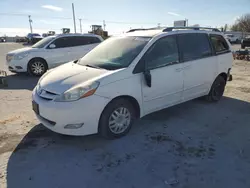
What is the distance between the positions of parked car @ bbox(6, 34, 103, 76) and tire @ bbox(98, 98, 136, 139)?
6607 millimetres

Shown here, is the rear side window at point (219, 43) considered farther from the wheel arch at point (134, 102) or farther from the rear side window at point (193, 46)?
the wheel arch at point (134, 102)

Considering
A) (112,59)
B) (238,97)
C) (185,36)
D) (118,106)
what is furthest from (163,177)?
(238,97)

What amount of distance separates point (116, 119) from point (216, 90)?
3.04 metres

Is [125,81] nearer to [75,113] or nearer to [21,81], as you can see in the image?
[75,113]

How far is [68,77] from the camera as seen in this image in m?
3.82

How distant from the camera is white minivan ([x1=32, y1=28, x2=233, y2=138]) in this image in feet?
11.4

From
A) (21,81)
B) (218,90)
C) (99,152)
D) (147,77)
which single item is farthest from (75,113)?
(21,81)

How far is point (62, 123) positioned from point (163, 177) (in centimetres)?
158

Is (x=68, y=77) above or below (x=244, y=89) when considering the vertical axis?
above

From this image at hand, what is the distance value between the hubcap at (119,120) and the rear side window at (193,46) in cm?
164

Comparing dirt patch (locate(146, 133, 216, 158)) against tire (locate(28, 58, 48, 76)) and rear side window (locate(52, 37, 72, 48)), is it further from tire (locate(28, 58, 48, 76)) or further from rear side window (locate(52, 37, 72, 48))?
rear side window (locate(52, 37, 72, 48))

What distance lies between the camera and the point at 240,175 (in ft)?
9.71

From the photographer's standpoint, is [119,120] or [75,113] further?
[119,120]

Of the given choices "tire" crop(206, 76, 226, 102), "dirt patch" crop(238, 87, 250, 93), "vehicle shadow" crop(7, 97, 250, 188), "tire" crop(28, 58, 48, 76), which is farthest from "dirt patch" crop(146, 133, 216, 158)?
"tire" crop(28, 58, 48, 76)
